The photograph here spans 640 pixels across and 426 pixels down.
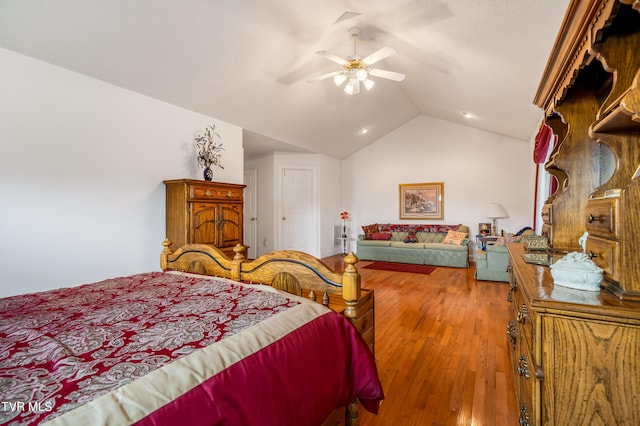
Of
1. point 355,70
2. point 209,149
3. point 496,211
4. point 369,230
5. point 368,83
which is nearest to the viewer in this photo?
point 355,70

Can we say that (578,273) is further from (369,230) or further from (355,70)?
(369,230)

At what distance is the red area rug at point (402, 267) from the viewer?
18.7 ft

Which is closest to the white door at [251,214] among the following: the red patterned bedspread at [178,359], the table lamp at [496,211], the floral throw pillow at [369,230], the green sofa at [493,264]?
the floral throw pillow at [369,230]

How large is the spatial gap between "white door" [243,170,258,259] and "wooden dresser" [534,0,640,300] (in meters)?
6.06

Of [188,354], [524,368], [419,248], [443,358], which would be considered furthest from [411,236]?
[188,354]

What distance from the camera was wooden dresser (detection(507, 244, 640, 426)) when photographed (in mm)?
849

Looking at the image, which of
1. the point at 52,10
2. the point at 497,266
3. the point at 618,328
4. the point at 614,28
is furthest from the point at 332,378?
the point at 497,266

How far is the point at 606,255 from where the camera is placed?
1022 millimetres

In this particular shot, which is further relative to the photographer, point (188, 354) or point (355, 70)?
point (355, 70)

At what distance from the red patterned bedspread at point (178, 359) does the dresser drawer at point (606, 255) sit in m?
0.92

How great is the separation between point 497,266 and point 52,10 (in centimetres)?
588

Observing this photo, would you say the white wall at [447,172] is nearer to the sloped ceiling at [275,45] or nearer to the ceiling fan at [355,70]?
the sloped ceiling at [275,45]

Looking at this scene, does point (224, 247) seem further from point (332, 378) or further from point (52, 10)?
point (332, 378)

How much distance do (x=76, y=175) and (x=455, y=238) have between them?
627 cm
